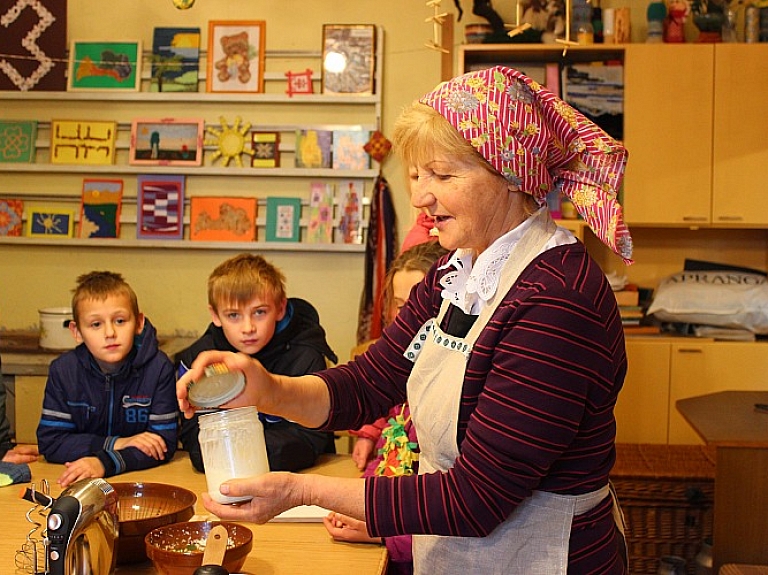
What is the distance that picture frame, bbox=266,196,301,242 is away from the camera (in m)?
4.76

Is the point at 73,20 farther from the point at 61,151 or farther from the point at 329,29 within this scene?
the point at 329,29

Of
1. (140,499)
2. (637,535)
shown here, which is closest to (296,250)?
(637,535)

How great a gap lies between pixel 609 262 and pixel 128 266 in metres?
2.37

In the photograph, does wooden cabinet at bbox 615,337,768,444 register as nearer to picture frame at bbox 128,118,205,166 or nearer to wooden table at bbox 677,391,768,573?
wooden table at bbox 677,391,768,573

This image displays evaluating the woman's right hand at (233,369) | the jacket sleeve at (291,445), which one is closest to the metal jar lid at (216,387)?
the woman's right hand at (233,369)

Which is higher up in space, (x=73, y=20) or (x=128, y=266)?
(x=73, y=20)

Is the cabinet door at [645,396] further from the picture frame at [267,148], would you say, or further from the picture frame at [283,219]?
the picture frame at [267,148]

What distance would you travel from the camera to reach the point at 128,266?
490 cm

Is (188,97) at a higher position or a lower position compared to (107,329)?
higher

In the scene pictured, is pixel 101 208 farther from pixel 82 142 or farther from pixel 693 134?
pixel 693 134

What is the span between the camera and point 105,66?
4.84 m

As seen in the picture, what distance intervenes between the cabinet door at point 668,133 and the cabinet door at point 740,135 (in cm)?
5

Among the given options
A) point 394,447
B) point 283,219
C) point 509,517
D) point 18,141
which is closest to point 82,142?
point 18,141

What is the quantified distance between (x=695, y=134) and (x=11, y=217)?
330cm
